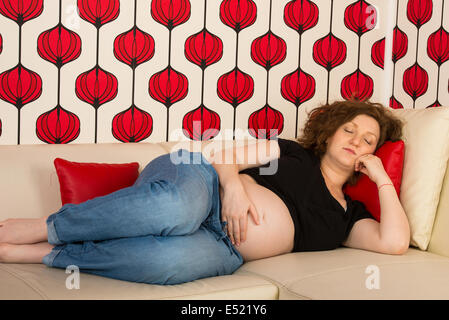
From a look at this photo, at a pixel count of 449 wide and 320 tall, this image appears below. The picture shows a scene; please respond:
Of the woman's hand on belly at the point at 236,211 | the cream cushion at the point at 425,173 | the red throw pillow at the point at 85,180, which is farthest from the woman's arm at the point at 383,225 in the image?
the red throw pillow at the point at 85,180

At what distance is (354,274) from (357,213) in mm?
425

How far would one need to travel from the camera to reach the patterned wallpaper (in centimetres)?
224

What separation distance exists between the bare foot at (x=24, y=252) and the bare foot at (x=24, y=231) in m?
0.02

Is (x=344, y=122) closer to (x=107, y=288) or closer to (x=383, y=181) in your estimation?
(x=383, y=181)

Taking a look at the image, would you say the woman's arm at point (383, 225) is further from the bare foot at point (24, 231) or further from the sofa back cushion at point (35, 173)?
the bare foot at point (24, 231)

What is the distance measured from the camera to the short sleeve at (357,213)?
6.33 ft

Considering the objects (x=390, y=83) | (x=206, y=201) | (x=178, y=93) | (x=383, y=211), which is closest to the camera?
(x=206, y=201)

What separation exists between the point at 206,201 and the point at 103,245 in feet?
1.11

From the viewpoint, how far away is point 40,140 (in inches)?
90.0

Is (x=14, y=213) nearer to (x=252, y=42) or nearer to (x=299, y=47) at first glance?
(x=252, y=42)

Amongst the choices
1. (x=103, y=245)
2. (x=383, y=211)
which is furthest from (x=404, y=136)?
(x=103, y=245)

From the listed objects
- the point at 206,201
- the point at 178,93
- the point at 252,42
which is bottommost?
the point at 206,201
